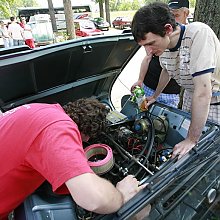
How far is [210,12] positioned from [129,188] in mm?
2277

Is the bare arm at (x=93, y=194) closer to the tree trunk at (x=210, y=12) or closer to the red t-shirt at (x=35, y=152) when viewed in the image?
the red t-shirt at (x=35, y=152)

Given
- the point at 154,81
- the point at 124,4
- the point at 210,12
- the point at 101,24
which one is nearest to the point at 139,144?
the point at 154,81

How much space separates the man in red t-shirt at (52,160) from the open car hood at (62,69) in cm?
61

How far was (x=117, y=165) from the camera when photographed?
1.64 m

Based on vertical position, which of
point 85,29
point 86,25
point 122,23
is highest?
point 86,25

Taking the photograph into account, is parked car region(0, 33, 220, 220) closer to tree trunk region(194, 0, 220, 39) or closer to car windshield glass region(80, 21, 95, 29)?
tree trunk region(194, 0, 220, 39)

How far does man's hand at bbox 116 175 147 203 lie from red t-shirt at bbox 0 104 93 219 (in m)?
0.31

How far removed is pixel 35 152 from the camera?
1152 millimetres

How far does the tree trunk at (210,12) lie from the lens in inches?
102

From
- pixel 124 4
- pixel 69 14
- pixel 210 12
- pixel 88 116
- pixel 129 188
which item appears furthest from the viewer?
pixel 124 4

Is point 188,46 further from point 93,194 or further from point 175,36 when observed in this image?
point 93,194

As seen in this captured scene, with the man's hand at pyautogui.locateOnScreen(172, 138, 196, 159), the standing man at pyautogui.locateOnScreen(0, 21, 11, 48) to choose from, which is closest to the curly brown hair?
the man's hand at pyautogui.locateOnScreen(172, 138, 196, 159)

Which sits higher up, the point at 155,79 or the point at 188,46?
the point at 188,46

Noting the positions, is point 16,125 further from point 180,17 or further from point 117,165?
point 180,17
